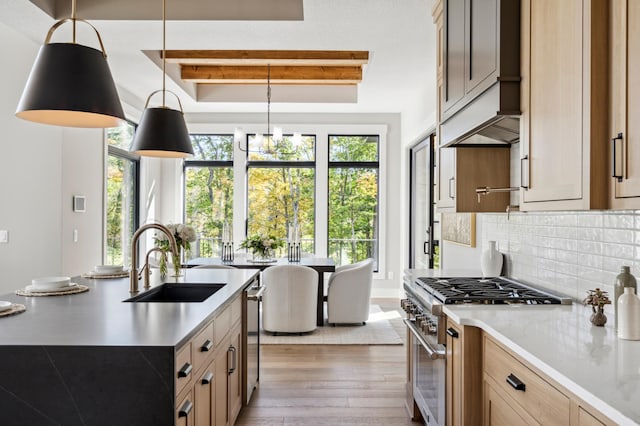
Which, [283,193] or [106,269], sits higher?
[283,193]

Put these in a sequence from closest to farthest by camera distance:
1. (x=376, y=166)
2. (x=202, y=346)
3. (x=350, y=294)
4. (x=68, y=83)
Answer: (x=68, y=83), (x=202, y=346), (x=350, y=294), (x=376, y=166)

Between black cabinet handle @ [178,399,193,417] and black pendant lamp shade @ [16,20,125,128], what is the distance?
3.64 ft

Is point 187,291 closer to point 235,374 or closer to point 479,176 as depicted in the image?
point 235,374

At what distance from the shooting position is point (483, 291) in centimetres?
239

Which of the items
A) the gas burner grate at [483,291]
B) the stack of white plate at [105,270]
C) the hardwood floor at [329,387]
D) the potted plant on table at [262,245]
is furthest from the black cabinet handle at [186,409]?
the potted plant on table at [262,245]

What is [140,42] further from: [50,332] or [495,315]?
[495,315]

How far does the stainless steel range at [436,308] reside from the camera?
220cm

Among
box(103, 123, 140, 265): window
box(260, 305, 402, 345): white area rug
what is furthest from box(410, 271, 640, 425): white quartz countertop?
box(103, 123, 140, 265): window

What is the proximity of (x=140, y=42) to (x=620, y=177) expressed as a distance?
3810 millimetres

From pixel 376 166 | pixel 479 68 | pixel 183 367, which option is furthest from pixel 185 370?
pixel 376 166

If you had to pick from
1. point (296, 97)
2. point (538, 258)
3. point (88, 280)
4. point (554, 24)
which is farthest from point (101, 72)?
point (296, 97)

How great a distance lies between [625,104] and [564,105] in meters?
0.29

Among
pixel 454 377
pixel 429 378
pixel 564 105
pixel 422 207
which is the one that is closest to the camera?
pixel 564 105

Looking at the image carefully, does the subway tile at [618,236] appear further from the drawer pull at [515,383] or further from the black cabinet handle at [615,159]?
the drawer pull at [515,383]
